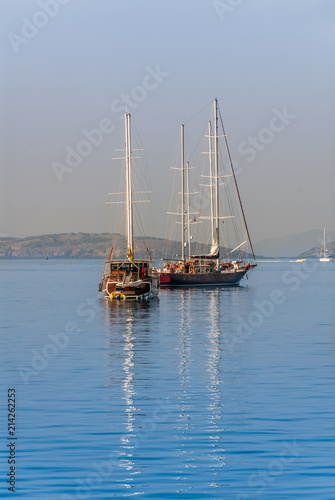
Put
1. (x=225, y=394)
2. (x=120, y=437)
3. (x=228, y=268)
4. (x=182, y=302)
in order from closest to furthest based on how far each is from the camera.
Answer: (x=120, y=437), (x=225, y=394), (x=182, y=302), (x=228, y=268)

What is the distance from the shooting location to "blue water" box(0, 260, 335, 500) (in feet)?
52.1

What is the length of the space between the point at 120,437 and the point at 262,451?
3.62m

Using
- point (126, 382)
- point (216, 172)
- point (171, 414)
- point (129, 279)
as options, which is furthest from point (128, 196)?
point (171, 414)

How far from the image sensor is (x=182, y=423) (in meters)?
20.9

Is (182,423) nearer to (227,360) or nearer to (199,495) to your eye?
(199,495)

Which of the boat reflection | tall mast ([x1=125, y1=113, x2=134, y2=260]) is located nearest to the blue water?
the boat reflection

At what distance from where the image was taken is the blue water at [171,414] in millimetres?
15875

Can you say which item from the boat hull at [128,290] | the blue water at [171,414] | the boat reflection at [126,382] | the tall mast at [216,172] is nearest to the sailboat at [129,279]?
the boat hull at [128,290]

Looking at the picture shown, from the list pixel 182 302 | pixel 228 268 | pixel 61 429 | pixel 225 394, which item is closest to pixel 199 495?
pixel 61 429

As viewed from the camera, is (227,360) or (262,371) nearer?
(262,371)

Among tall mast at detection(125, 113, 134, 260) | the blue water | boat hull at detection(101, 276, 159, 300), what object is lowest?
the blue water

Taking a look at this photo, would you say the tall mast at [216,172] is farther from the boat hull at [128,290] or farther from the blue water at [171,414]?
the blue water at [171,414]

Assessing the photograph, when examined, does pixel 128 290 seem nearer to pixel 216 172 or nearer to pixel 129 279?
pixel 129 279

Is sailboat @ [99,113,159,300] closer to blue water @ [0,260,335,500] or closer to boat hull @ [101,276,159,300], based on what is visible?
boat hull @ [101,276,159,300]
